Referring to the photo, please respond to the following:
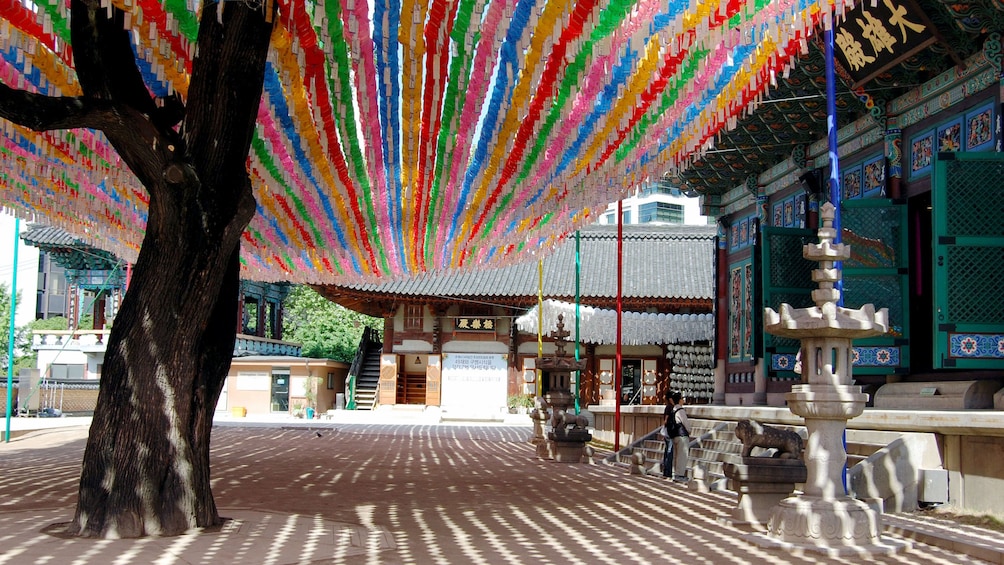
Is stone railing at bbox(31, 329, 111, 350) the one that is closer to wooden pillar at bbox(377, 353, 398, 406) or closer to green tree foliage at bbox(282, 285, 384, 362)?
green tree foliage at bbox(282, 285, 384, 362)

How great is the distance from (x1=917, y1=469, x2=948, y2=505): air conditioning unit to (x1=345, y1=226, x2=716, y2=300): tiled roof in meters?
23.0

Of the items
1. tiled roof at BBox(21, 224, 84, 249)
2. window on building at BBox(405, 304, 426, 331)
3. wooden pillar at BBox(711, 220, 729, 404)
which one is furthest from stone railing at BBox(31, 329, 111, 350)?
wooden pillar at BBox(711, 220, 729, 404)

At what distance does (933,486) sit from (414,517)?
4330 mm

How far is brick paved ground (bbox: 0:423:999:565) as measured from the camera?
20.0 feet

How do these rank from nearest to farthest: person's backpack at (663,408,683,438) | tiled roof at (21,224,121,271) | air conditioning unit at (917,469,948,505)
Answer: air conditioning unit at (917,469,948,505), person's backpack at (663,408,683,438), tiled roof at (21,224,121,271)

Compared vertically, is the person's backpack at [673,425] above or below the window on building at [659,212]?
below

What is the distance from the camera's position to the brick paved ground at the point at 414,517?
6109mm

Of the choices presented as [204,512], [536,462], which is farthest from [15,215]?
[536,462]

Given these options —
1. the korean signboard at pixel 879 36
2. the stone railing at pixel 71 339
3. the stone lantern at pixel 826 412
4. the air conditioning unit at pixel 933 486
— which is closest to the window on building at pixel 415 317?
the stone railing at pixel 71 339

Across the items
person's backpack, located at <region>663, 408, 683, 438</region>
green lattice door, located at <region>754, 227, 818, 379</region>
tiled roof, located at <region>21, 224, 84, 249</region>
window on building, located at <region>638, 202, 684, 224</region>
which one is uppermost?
window on building, located at <region>638, 202, 684, 224</region>

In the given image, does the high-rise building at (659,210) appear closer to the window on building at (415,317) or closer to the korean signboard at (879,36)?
the window on building at (415,317)

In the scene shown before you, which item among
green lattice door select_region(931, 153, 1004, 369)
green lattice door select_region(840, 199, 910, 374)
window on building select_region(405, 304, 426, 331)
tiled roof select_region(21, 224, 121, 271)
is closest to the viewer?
green lattice door select_region(931, 153, 1004, 369)

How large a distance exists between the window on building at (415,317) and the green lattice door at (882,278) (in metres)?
25.0

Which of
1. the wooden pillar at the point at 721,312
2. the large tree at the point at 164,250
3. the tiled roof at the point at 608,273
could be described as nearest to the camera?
the large tree at the point at 164,250
